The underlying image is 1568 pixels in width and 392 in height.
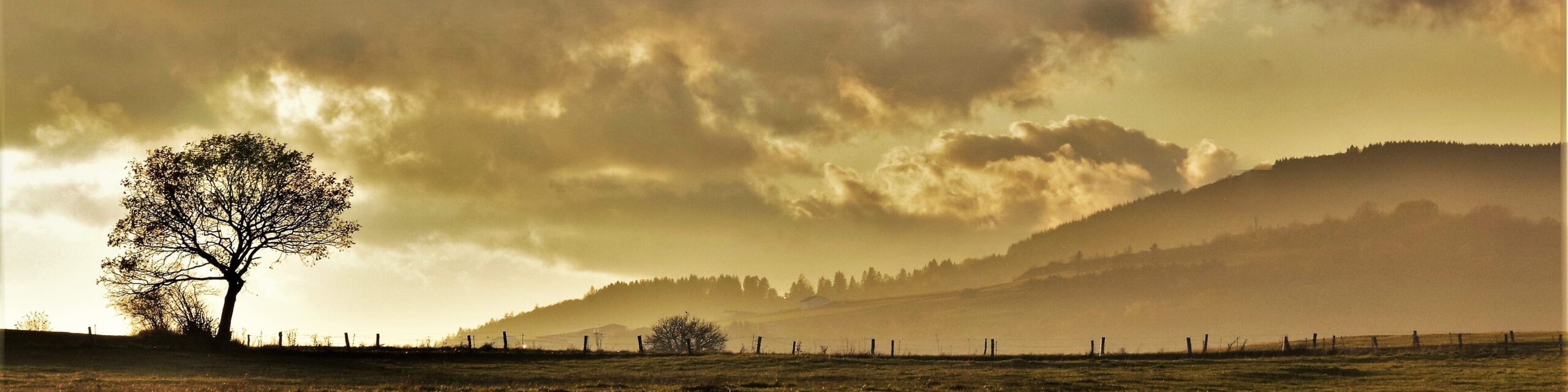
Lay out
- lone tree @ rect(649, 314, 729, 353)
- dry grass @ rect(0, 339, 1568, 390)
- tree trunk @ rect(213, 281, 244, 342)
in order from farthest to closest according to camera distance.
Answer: lone tree @ rect(649, 314, 729, 353)
tree trunk @ rect(213, 281, 244, 342)
dry grass @ rect(0, 339, 1568, 390)

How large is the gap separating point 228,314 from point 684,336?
5259 cm

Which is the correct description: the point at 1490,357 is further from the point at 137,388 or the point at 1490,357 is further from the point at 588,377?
the point at 137,388

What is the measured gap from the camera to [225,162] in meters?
76.2

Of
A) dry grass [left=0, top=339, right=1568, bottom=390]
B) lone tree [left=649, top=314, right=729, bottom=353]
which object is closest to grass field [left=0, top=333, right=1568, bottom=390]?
dry grass [left=0, top=339, right=1568, bottom=390]

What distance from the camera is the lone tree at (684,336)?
122 m

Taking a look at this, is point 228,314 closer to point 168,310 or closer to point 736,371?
point 168,310

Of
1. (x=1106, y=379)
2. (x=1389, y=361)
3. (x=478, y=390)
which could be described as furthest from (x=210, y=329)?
(x=1389, y=361)

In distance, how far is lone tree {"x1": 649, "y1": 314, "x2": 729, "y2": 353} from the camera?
12219cm

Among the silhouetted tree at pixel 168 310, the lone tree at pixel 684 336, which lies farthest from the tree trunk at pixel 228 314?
the lone tree at pixel 684 336

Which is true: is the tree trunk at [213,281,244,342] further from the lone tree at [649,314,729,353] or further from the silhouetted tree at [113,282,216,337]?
the lone tree at [649,314,729,353]

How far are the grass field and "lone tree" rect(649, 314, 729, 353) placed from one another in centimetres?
4131

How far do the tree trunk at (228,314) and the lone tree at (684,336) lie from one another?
2023 inches

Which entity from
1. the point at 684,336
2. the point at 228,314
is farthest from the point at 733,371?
the point at 684,336

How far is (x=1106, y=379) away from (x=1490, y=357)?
1439 inches
